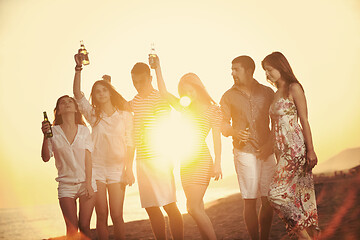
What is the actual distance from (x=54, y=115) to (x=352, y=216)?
6.86m

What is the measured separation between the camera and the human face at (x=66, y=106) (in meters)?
6.47

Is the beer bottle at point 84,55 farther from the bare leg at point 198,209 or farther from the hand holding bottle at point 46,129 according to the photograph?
the bare leg at point 198,209

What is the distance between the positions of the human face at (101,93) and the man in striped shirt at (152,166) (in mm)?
679

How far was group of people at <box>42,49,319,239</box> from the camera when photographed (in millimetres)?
5527

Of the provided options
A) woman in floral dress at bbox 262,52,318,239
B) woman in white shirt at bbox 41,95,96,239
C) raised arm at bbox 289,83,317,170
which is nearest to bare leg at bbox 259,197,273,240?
woman in floral dress at bbox 262,52,318,239

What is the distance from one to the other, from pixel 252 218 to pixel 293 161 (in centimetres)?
128

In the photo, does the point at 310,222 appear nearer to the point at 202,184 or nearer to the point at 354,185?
the point at 202,184

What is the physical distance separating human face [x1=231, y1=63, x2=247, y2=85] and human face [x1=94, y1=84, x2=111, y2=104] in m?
2.02

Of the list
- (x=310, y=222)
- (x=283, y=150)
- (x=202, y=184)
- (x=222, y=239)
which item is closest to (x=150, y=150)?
(x=202, y=184)

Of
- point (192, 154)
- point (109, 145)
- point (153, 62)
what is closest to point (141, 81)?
point (153, 62)

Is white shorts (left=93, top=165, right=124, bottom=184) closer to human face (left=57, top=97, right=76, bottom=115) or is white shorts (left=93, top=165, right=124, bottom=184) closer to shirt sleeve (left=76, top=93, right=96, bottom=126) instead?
shirt sleeve (left=76, top=93, right=96, bottom=126)

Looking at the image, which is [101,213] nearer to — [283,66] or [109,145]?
[109,145]

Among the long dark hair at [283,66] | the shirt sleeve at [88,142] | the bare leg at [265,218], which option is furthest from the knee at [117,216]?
the long dark hair at [283,66]

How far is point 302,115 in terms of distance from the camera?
17.9ft
